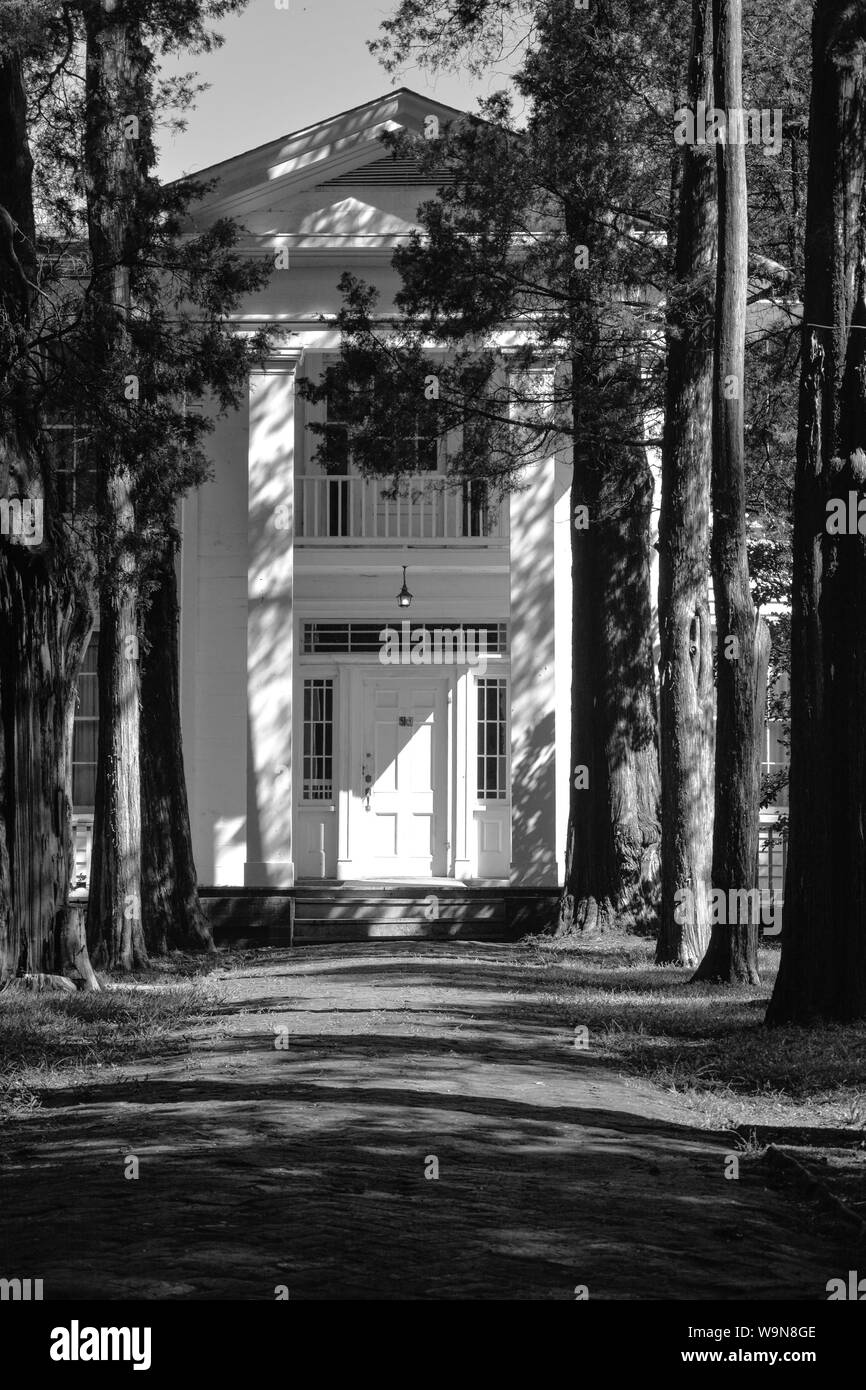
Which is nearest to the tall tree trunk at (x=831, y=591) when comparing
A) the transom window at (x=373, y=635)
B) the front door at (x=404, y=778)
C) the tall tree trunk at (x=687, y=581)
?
the tall tree trunk at (x=687, y=581)

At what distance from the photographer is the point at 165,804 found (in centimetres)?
1655

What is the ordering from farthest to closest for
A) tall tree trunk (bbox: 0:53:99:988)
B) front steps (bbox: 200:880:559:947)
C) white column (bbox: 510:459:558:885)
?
1. white column (bbox: 510:459:558:885)
2. front steps (bbox: 200:880:559:947)
3. tall tree trunk (bbox: 0:53:99:988)

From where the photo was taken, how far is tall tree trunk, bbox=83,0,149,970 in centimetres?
1343

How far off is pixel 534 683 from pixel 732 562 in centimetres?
720

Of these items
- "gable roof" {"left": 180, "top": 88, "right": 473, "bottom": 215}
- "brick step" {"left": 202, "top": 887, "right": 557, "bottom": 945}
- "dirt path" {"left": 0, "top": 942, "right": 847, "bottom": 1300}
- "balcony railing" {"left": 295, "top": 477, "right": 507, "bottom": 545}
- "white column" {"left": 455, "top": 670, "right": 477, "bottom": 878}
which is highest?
"gable roof" {"left": 180, "top": 88, "right": 473, "bottom": 215}

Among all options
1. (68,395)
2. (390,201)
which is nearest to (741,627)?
(68,395)

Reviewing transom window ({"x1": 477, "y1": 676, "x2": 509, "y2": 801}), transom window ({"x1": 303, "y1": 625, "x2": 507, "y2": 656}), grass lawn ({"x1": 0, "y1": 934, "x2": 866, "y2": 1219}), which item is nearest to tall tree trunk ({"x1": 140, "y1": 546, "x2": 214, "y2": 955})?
grass lawn ({"x1": 0, "y1": 934, "x2": 866, "y2": 1219})

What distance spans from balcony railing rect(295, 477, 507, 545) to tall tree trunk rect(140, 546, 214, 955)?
15.8 ft

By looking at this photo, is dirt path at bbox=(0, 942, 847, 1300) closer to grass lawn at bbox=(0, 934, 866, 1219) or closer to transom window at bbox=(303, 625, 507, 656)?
grass lawn at bbox=(0, 934, 866, 1219)

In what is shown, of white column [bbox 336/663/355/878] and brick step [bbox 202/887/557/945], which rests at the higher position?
white column [bbox 336/663/355/878]

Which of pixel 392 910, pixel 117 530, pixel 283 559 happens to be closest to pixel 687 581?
pixel 117 530

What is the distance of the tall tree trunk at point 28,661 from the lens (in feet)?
37.9

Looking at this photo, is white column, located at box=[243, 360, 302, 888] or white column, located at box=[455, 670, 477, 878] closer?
white column, located at box=[243, 360, 302, 888]

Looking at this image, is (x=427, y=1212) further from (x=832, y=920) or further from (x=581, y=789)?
(x=581, y=789)
